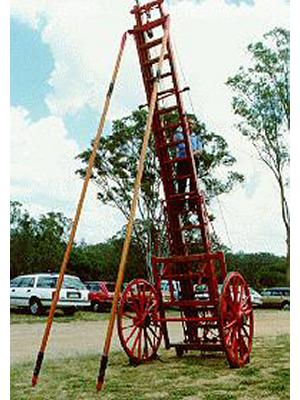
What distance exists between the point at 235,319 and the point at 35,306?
10.6m

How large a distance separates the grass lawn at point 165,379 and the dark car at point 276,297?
15.2m

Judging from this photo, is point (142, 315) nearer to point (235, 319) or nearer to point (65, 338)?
point (235, 319)

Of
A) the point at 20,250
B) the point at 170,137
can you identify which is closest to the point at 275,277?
the point at 20,250

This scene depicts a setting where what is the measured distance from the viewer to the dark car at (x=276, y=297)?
23719 mm

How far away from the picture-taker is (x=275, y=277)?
23125 mm

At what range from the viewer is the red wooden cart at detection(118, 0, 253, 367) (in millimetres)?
7926

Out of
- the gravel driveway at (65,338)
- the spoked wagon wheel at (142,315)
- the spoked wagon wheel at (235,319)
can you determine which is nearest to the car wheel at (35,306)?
the gravel driveway at (65,338)

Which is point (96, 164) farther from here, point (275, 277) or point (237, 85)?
point (275, 277)

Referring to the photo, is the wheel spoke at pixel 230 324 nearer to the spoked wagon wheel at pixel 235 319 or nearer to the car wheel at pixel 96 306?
the spoked wagon wheel at pixel 235 319

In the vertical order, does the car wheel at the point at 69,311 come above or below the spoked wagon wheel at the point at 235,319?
below

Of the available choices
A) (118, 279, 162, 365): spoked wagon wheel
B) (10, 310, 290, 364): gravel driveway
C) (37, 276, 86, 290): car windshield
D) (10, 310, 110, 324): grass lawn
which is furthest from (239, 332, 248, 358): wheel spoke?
(37, 276, 86, 290): car windshield

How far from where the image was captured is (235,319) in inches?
311

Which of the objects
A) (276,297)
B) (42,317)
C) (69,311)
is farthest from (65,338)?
(276,297)
